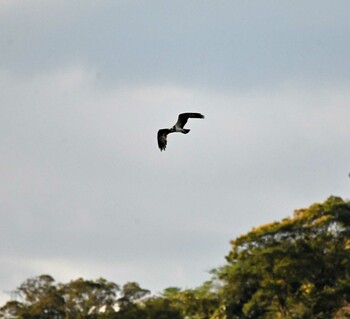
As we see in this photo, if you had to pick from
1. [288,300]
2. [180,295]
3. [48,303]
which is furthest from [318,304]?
[48,303]

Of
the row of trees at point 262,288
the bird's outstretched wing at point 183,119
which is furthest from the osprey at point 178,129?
the row of trees at point 262,288

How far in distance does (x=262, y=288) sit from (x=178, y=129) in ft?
172

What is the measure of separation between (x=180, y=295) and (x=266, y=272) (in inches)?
251

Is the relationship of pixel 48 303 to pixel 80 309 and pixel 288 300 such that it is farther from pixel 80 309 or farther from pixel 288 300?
pixel 288 300

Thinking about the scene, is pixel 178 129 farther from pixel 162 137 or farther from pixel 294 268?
pixel 294 268

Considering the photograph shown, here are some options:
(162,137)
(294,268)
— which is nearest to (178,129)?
(162,137)

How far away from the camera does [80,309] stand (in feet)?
334

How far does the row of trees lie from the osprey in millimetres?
46310

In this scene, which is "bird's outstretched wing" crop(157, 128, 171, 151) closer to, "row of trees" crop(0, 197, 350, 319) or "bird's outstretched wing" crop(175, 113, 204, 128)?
"bird's outstretched wing" crop(175, 113, 204, 128)

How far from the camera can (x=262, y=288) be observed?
10375 centimetres

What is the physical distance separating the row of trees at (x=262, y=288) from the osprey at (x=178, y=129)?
4631 centimetres

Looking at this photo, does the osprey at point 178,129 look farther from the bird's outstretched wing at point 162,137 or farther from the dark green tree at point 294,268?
the dark green tree at point 294,268

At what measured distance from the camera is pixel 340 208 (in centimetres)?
10494

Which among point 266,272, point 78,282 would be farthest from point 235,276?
point 78,282
